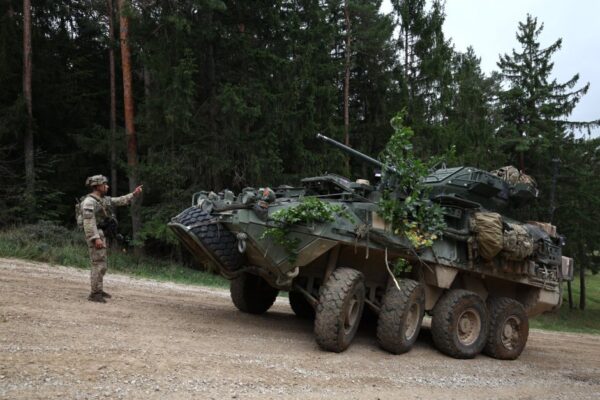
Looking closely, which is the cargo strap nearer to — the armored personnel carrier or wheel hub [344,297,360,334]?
the armored personnel carrier

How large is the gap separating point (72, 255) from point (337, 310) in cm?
975

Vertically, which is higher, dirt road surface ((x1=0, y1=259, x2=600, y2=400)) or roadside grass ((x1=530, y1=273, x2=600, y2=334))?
dirt road surface ((x1=0, y1=259, x2=600, y2=400))

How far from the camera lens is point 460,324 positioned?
8359mm

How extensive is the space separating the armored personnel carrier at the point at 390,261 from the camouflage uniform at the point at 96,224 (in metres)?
1.10

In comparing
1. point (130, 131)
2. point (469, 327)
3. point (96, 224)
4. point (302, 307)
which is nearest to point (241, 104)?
point (130, 131)

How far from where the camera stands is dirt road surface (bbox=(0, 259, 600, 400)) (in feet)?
15.4

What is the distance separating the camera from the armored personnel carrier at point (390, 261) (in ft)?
23.2

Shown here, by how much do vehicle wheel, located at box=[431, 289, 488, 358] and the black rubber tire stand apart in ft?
9.81

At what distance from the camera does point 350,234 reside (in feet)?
23.3

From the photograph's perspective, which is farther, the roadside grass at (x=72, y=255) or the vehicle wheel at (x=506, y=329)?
the roadside grass at (x=72, y=255)

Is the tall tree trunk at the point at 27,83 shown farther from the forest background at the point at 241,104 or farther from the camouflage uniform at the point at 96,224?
the camouflage uniform at the point at 96,224

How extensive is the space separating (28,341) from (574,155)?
→ 81.9ft

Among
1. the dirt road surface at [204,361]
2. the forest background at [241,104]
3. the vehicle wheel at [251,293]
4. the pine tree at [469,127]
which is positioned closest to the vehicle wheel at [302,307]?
the dirt road surface at [204,361]

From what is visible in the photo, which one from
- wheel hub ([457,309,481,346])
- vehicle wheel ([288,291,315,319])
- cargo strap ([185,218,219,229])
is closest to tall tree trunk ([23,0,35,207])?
vehicle wheel ([288,291,315,319])
